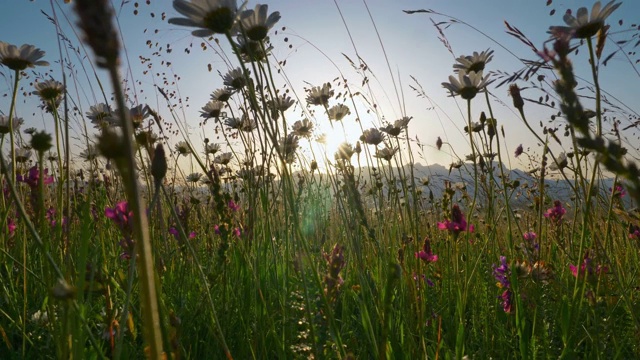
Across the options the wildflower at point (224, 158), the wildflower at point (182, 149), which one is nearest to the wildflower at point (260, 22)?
the wildflower at point (182, 149)

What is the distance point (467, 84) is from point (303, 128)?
1.42 meters

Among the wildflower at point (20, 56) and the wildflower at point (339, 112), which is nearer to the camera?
the wildflower at point (20, 56)

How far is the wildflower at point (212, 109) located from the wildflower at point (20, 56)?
3.37 feet

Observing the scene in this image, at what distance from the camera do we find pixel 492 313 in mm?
1775

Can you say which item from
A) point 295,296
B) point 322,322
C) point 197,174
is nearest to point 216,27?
point 322,322

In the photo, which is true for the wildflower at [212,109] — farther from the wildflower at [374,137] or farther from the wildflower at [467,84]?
the wildflower at [467,84]

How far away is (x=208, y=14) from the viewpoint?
3.42 feet

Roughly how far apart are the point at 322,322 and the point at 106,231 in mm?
1715

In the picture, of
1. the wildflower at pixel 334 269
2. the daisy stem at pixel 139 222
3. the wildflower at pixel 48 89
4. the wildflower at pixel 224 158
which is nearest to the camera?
the daisy stem at pixel 139 222

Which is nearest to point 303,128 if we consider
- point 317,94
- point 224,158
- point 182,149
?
point 317,94

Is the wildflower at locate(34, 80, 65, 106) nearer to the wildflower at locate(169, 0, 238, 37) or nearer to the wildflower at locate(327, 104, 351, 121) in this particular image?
the wildflower at locate(169, 0, 238, 37)

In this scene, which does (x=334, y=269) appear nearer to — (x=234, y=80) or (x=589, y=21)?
Answer: (x=589, y=21)

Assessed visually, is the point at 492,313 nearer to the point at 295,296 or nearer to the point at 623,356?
the point at 623,356

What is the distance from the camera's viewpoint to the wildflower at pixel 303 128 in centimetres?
295
